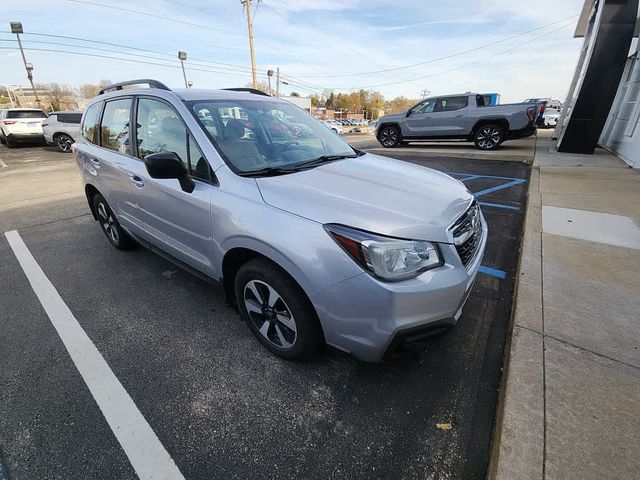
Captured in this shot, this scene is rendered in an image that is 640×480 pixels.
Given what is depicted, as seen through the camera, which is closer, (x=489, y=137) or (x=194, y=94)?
(x=194, y=94)

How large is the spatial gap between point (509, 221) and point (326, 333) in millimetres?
4091

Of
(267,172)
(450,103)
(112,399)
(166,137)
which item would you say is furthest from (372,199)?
(450,103)

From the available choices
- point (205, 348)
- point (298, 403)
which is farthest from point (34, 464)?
point (298, 403)

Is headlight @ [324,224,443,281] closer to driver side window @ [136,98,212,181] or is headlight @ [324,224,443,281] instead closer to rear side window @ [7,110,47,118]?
driver side window @ [136,98,212,181]

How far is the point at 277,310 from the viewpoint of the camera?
2.18m

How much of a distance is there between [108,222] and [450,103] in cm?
1183

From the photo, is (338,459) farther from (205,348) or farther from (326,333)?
(205,348)

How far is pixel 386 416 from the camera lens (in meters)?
1.92

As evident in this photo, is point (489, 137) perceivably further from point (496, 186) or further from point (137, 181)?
point (137, 181)

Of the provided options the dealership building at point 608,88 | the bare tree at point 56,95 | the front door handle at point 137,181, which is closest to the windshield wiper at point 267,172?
the front door handle at point 137,181

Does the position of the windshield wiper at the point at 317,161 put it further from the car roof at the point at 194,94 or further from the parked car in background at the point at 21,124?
the parked car in background at the point at 21,124

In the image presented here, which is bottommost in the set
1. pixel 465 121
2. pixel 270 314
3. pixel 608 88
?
pixel 270 314

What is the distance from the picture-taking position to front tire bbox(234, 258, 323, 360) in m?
1.98

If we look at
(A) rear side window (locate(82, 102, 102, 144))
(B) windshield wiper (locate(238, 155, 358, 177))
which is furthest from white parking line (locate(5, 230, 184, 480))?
(A) rear side window (locate(82, 102, 102, 144))
